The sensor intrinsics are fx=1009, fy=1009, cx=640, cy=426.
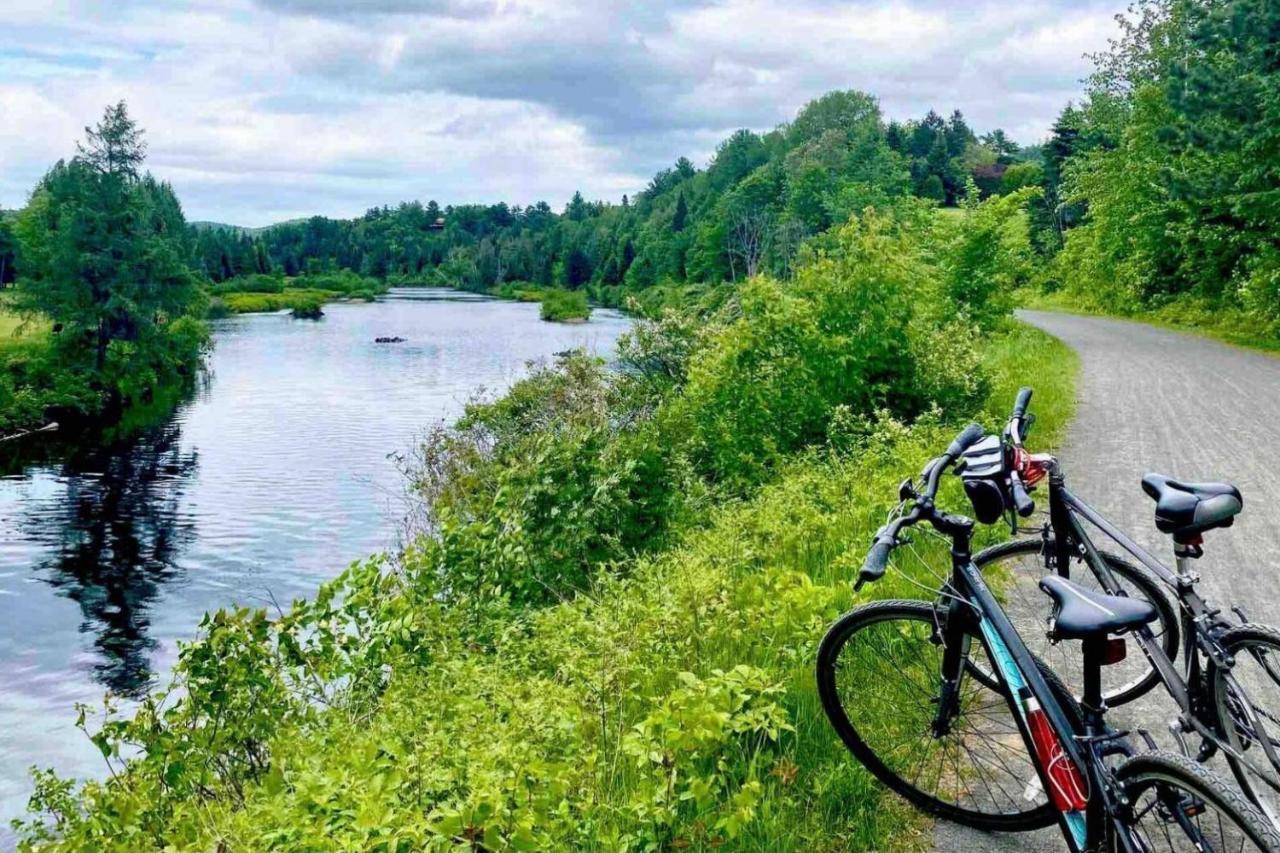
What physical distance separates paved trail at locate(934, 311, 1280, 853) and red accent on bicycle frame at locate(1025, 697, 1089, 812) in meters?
0.78

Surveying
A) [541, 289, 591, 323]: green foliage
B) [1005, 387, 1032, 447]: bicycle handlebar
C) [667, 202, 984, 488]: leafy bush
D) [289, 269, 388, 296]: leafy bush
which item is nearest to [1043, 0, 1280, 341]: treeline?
[667, 202, 984, 488]: leafy bush

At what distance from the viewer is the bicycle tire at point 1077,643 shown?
4137 millimetres

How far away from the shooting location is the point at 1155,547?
23.4ft

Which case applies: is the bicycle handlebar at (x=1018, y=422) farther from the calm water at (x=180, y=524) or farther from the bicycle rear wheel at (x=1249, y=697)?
the calm water at (x=180, y=524)

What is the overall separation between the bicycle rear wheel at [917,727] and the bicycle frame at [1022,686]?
0.52ft

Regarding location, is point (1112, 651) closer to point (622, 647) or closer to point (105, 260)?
point (622, 647)

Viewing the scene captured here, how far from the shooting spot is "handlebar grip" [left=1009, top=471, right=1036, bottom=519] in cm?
325

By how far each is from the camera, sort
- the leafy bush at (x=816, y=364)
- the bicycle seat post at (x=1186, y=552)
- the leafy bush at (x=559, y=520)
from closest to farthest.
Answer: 1. the bicycle seat post at (x=1186, y=552)
2. the leafy bush at (x=559, y=520)
3. the leafy bush at (x=816, y=364)

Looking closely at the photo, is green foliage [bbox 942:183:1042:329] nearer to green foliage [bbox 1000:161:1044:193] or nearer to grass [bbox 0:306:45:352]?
grass [bbox 0:306:45:352]

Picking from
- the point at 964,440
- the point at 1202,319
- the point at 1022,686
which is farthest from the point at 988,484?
the point at 1202,319

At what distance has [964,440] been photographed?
365 centimetres

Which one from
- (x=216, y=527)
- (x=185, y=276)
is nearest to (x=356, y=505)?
(x=216, y=527)

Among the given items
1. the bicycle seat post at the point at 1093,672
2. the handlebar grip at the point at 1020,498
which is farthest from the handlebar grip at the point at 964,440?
the bicycle seat post at the point at 1093,672

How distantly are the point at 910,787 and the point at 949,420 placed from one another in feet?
29.4
